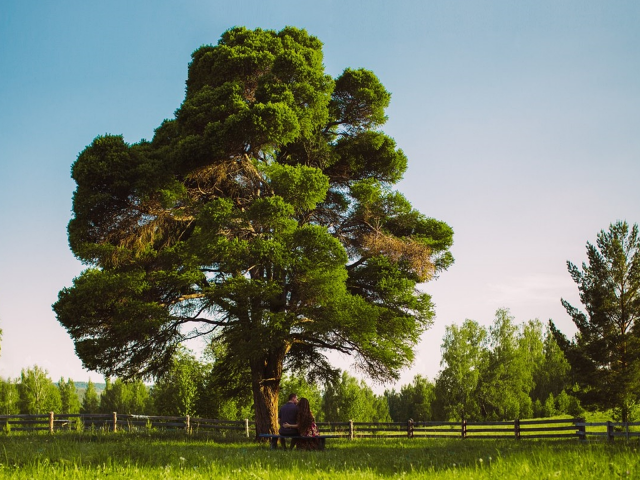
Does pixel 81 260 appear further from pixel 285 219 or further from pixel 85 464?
pixel 85 464

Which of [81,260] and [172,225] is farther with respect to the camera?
[172,225]

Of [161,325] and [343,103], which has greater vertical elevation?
[343,103]

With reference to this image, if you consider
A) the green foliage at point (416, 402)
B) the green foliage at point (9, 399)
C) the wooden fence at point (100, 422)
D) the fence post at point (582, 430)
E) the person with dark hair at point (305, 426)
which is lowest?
the green foliage at point (416, 402)

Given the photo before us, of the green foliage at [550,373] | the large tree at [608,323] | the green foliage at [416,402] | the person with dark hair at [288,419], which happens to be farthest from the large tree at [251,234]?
the green foliage at [550,373]

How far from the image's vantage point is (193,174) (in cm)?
2105

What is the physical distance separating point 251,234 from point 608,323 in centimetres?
2296

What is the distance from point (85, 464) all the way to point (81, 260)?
14365 mm

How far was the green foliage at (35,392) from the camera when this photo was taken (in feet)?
243

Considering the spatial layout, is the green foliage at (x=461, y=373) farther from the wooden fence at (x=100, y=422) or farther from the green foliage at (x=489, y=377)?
the wooden fence at (x=100, y=422)

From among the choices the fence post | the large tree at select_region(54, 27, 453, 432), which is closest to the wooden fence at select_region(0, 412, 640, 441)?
the fence post

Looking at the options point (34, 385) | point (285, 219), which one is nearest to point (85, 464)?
point (285, 219)

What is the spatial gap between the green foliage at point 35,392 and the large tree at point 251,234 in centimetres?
6285

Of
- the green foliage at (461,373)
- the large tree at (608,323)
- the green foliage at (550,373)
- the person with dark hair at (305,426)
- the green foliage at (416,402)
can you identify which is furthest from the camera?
the green foliage at (416,402)

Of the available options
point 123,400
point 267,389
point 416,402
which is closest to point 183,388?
point 267,389
